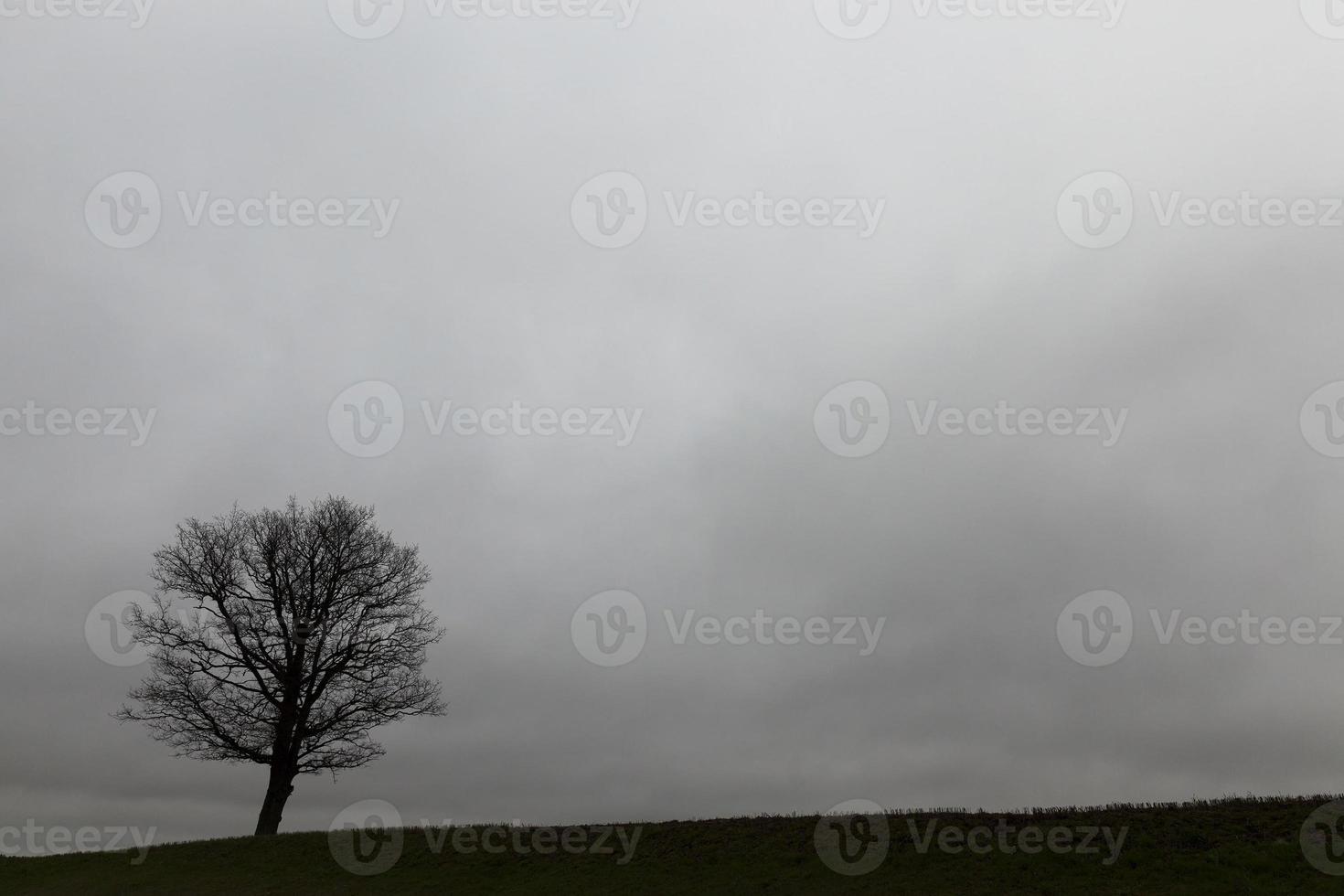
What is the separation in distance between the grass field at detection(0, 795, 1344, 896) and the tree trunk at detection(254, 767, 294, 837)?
4.21 ft

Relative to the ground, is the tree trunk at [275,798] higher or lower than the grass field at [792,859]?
higher

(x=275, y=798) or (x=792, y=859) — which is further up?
→ (x=275, y=798)

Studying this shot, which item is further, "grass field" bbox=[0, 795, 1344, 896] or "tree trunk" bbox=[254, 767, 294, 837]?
"tree trunk" bbox=[254, 767, 294, 837]

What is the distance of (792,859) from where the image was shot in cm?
2392

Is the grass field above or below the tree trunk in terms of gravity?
below

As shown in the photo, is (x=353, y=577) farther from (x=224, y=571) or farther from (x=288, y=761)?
(x=288, y=761)

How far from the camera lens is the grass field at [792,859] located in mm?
20266

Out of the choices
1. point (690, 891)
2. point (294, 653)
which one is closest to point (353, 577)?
point (294, 653)

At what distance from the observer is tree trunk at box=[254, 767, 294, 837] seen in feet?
103

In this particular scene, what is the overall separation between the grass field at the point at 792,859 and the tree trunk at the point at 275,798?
1.28 m

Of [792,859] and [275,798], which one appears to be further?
[275,798]

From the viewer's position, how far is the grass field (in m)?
20.3

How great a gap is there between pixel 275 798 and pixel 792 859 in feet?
64.2

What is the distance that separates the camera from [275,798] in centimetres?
3177
